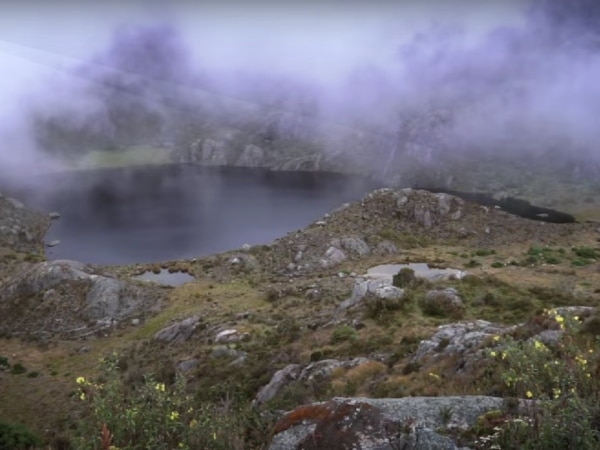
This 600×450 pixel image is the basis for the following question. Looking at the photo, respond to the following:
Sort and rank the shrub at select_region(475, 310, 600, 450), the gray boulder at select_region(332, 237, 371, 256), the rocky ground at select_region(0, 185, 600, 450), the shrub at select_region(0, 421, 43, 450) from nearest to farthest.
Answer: the shrub at select_region(475, 310, 600, 450) < the rocky ground at select_region(0, 185, 600, 450) < the shrub at select_region(0, 421, 43, 450) < the gray boulder at select_region(332, 237, 371, 256)

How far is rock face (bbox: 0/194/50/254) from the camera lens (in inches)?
3709

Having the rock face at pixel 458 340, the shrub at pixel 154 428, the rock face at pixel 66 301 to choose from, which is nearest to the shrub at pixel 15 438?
the shrub at pixel 154 428

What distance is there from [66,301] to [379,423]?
49.2 meters

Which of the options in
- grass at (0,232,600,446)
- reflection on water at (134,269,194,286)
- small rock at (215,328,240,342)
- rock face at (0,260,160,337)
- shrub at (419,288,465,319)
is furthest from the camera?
reflection on water at (134,269,194,286)

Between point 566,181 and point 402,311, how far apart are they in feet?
467

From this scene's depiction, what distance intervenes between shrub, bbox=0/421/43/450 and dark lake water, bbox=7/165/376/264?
2456 inches

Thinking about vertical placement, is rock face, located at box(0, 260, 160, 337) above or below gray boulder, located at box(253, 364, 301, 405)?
below

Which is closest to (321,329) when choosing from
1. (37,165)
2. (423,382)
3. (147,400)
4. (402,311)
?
(402,311)

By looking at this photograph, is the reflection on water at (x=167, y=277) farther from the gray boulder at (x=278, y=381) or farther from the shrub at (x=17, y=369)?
the gray boulder at (x=278, y=381)

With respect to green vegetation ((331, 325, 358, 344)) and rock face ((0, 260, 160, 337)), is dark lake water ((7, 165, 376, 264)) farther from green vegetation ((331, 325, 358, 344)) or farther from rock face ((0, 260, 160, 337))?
green vegetation ((331, 325, 358, 344))

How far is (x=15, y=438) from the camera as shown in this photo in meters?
21.6

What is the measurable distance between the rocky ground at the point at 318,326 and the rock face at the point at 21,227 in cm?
1864

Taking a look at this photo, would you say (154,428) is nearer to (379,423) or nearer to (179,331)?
(379,423)

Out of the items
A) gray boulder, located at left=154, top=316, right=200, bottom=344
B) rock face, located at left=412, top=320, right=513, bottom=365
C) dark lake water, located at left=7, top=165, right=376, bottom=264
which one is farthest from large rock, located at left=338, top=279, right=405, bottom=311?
dark lake water, located at left=7, top=165, right=376, bottom=264
